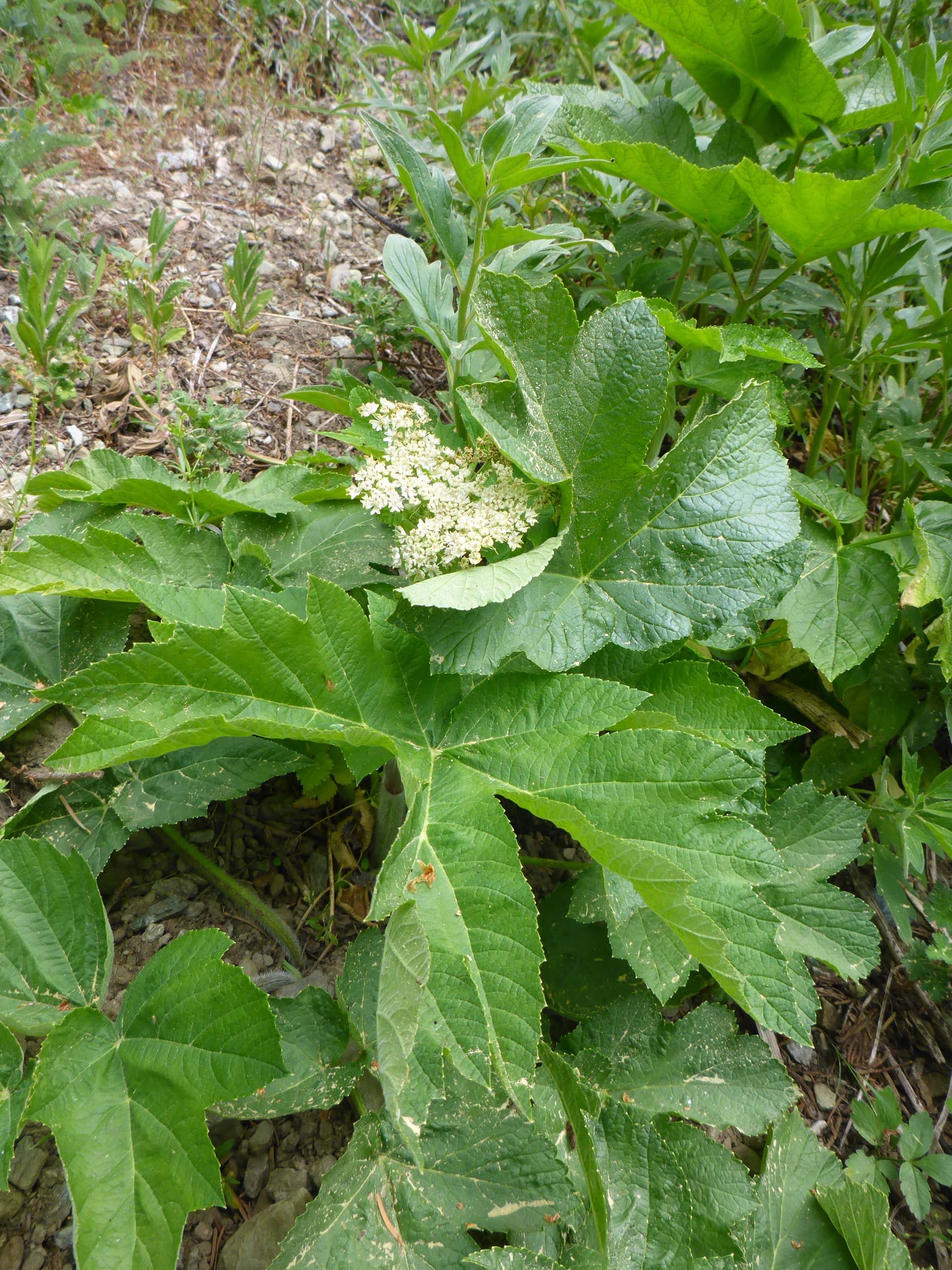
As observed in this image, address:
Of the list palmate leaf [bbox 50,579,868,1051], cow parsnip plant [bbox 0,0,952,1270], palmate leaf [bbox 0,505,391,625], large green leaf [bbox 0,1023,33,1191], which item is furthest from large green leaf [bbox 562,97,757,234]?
large green leaf [bbox 0,1023,33,1191]

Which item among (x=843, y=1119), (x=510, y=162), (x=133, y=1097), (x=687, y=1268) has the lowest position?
(x=843, y=1119)

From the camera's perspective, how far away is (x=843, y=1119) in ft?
6.63

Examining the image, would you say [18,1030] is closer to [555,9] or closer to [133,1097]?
[133,1097]

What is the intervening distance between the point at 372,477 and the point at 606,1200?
135 centimetres

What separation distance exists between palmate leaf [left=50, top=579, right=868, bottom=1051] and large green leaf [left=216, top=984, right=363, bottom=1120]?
0.33 metres

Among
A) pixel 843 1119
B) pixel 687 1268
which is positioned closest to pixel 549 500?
pixel 687 1268

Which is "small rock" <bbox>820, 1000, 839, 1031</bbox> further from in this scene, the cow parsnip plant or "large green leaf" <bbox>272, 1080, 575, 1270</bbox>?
"large green leaf" <bbox>272, 1080, 575, 1270</bbox>

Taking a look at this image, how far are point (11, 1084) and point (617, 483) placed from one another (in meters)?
1.43

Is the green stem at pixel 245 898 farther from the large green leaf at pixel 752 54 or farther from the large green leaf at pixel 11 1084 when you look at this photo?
the large green leaf at pixel 752 54

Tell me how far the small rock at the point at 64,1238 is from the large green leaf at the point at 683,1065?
989 millimetres

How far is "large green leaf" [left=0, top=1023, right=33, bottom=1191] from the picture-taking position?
119 cm

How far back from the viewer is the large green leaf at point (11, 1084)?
119 cm

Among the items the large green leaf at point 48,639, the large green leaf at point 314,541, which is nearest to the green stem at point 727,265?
the large green leaf at point 314,541

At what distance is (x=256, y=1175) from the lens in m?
1.51
